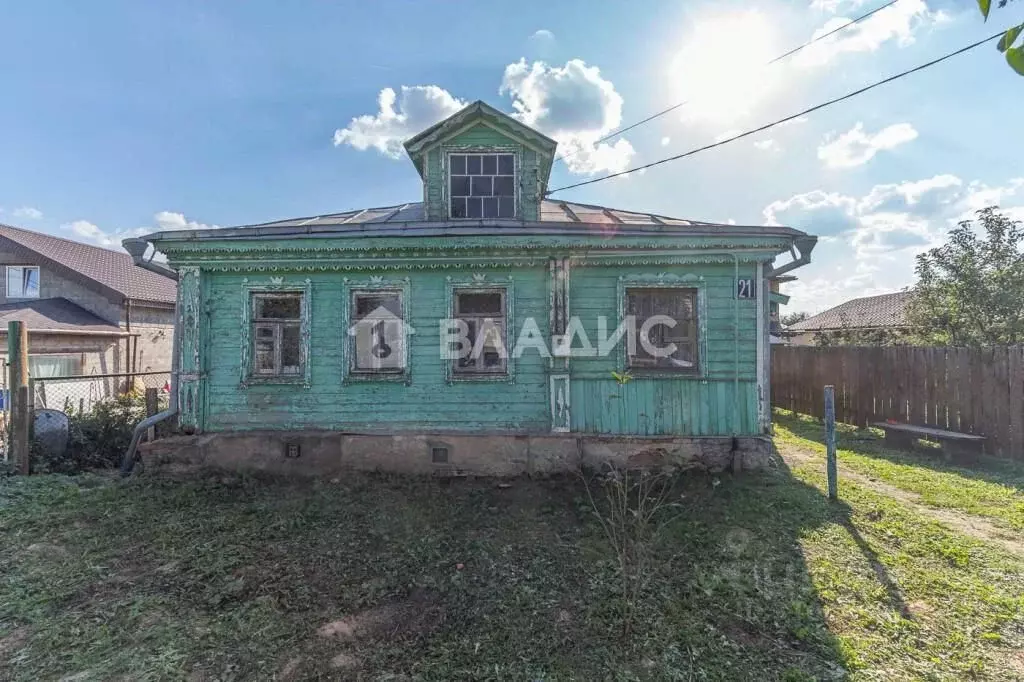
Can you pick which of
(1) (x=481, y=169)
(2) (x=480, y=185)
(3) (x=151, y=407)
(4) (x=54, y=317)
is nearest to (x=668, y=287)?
(2) (x=480, y=185)

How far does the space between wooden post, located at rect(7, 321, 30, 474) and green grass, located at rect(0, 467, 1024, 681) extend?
1357 mm

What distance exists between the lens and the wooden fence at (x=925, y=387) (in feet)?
22.1

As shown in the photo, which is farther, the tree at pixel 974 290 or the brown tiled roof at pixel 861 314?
the brown tiled roof at pixel 861 314

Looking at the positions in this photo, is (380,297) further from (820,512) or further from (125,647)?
(820,512)

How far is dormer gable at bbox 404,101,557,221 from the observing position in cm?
722

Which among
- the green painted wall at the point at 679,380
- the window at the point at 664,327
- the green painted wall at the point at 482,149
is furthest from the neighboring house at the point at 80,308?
the window at the point at 664,327

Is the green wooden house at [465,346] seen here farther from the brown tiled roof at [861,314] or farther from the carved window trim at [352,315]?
the brown tiled roof at [861,314]

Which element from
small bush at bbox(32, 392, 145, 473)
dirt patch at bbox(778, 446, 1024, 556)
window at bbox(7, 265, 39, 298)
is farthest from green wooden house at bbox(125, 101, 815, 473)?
window at bbox(7, 265, 39, 298)

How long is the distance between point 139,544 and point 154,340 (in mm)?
14624

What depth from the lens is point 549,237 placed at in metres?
6.06

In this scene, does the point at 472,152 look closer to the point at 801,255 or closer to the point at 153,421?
the point at 801,255

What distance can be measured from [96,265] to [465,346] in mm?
18216

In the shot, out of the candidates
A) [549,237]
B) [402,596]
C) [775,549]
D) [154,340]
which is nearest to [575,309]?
[549,237]

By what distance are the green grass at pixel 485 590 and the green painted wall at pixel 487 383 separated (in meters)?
1.20
